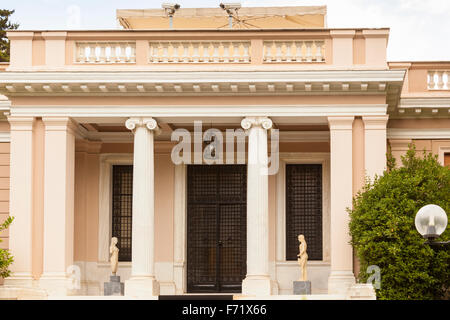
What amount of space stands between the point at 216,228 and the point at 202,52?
5.04 m

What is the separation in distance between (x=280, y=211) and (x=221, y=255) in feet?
6.33

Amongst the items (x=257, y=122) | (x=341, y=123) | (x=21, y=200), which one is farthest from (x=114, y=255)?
(x=341, y=123)

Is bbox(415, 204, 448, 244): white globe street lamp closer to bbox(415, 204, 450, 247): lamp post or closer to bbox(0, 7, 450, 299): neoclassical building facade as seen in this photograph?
bbox(415, 204, 450, 247): lamp post

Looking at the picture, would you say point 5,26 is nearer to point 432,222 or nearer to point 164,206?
point 164,206

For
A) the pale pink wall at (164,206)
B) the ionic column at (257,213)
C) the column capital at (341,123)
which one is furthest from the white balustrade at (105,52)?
the column capital at (341,123)

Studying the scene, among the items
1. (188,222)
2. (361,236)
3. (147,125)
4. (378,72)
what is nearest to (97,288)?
(188,222)

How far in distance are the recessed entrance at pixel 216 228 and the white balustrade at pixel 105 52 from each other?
407cm

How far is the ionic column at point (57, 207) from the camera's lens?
21781 millimetres

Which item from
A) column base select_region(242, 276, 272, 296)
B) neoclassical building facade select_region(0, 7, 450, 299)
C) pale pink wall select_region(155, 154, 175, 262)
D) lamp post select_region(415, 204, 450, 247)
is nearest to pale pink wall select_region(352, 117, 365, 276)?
neoclassical building facade select_region(0, 7, 450, 299)

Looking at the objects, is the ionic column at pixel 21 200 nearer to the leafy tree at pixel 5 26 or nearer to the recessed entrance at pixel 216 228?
the recessed entrance at pixel 216 228

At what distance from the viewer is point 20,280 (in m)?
21.7

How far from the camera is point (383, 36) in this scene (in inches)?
871

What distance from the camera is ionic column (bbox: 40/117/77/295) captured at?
71.5 feet

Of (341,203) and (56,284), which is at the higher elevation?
(341,203)
